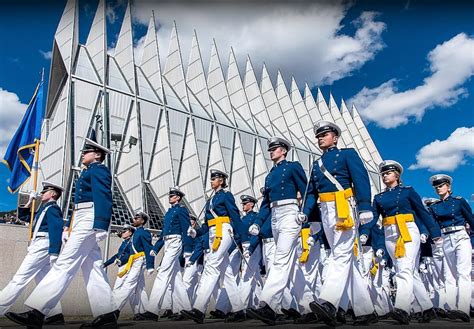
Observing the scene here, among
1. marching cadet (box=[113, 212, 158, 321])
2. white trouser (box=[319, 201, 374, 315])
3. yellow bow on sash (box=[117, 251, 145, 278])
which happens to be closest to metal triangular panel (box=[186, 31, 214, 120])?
marching cadet (box=[113, 212, 158, 321])

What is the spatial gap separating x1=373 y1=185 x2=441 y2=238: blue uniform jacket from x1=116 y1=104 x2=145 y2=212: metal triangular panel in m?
20.8

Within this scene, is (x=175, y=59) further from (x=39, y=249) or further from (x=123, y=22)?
(x=39, y=249)

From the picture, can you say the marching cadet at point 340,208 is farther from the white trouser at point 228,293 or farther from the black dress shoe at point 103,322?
the white trouser at point 228,293

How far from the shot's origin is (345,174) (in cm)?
590

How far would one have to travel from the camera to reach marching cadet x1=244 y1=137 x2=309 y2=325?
589cm

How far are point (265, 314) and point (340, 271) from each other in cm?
113

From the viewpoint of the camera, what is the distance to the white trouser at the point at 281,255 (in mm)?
5902

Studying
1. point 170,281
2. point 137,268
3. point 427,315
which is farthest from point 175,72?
point 427,315

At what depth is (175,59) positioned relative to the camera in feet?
119

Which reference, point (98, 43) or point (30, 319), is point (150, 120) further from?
point (30, 319)

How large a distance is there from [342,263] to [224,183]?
3346 millimetres

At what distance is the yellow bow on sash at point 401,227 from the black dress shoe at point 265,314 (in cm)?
220

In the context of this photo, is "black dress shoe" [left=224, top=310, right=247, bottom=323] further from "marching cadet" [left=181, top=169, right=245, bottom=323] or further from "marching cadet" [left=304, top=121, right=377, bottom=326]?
"marching cadet" [left=304, top=121, right=377, bottom=326]

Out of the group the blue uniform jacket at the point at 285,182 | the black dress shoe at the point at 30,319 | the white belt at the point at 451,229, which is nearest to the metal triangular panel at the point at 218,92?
the white belt at the point at 451,229
